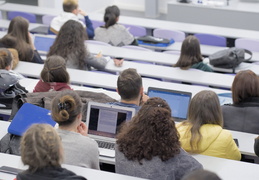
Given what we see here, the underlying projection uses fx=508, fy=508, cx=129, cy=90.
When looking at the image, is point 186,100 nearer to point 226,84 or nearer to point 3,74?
point 226,84

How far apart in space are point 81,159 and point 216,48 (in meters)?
4.24

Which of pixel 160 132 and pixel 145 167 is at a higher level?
pixel 160 132

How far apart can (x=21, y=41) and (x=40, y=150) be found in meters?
3.57

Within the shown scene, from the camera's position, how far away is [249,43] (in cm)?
665

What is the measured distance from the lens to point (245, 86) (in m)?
3.92

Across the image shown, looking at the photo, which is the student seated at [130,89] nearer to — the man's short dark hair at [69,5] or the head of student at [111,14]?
the head of student at [111,14]

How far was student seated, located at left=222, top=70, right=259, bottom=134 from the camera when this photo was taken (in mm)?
3916

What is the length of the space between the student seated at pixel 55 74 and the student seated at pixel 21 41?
1548 mm

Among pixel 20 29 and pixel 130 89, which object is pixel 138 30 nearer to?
pixel 20 29

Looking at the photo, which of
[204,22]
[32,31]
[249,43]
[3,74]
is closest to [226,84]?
[249,43]

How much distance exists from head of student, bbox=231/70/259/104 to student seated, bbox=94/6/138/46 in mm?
2998

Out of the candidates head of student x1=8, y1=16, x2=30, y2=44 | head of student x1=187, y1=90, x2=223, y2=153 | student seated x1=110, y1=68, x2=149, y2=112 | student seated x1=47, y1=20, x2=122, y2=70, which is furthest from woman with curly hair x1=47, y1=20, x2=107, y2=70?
head of student x1=187, y1=90, x2=223, y2=153

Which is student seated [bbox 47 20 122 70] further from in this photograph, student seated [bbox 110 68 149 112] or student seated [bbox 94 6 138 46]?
student seated [bbox 110 68 149 112]

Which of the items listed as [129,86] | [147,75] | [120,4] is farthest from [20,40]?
[120,4]
